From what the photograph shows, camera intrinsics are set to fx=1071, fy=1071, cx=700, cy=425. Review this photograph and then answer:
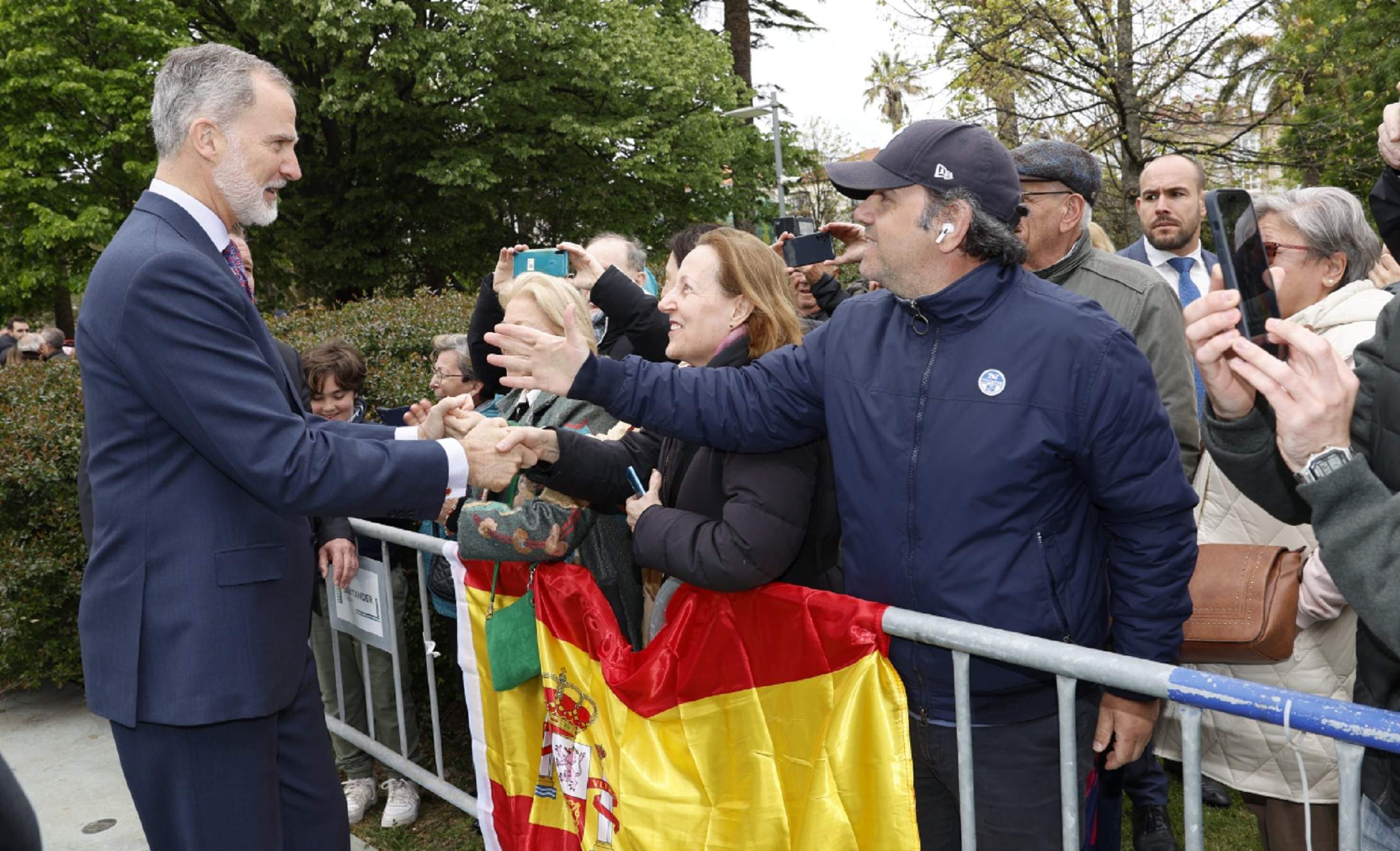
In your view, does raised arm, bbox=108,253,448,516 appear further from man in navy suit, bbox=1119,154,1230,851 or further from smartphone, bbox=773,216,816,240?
man in navy suit, bbox=1119,154,1230,851

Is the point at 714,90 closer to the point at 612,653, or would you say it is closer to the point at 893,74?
the point at 893,74

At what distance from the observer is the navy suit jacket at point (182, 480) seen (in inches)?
98.8

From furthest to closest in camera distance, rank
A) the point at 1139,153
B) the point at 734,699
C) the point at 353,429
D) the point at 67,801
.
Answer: the point at 1139,153
the point at 67,801
the point at 353,429
the point at 734,699

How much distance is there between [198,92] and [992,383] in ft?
6.89

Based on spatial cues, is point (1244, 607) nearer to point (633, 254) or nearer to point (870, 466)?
point (870, 466)

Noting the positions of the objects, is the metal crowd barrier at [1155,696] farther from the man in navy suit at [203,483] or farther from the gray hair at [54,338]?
the gray hair at [54,338]

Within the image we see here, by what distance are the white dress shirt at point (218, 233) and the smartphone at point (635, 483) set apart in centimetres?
46

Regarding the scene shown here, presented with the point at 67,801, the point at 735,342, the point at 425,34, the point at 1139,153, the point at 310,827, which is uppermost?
the point at 425,34

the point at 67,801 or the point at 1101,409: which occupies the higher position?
the point at 1101,409

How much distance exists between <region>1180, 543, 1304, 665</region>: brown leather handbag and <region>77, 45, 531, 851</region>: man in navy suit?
6.39ft

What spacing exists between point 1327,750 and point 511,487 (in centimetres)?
242

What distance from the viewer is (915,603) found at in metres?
2.45

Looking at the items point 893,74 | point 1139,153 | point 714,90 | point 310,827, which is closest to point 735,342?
point 310,827

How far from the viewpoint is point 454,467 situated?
2879mm
